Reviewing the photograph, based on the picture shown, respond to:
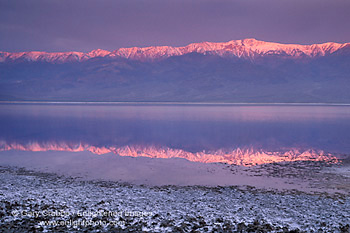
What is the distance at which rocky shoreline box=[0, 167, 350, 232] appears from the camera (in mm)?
11867

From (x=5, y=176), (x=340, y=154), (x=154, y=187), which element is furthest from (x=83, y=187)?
(x=340, y=154)

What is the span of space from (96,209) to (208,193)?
6347 millimetres

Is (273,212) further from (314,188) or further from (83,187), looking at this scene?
(83,187)

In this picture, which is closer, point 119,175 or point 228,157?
point 119,175

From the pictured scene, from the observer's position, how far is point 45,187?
1777 cm

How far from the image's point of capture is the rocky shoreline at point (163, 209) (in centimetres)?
1187

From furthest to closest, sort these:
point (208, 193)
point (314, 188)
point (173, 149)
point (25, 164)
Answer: point (173, 149) < point (25, 164) < point (314, 188) < point (208, 193)

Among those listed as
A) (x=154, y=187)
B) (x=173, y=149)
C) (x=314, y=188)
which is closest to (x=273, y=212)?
(x=314, y=188)

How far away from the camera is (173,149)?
120 feet

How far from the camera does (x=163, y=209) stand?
13844 mm

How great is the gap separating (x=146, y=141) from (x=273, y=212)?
30950 mm

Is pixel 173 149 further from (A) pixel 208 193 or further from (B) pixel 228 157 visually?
(A) pixel 208 193

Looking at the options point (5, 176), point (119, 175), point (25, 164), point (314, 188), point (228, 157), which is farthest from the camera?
point (228, 157)

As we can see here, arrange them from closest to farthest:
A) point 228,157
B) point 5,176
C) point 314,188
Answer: point 314,188 < point 5,176 < point 228,157
